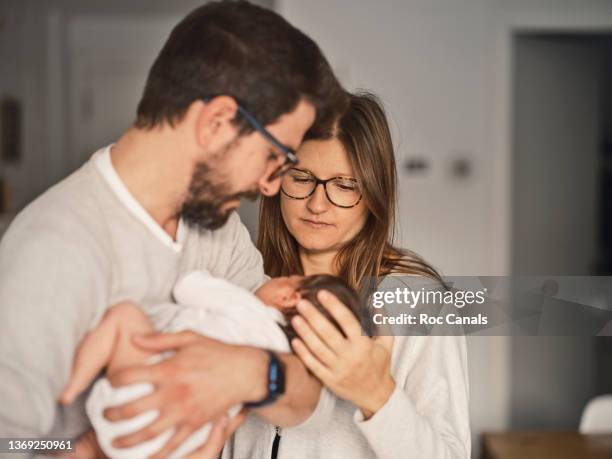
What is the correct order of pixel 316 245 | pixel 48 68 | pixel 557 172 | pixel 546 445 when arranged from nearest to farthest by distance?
pixel 316 245 → pixel 546 445 → pixel 557 172 → pixel 48 68

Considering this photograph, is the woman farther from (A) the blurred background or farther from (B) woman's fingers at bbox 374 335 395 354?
(A) the blurred background

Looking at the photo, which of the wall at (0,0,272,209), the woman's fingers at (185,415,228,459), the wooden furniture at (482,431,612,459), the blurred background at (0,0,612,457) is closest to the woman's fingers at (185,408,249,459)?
the woman's fingers at (185,415,228,459)

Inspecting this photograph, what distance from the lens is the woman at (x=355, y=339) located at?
68 cm

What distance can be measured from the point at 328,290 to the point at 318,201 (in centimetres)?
13

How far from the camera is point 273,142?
614 mm

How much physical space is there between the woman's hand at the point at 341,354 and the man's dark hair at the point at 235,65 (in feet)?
0.67

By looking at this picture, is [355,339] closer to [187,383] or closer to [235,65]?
[187,383]

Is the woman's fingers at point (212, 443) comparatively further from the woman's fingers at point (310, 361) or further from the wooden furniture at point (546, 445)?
the wooden furniture at point (546, 445)

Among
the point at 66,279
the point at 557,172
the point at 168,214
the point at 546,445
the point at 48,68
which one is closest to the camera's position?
the point at 66,279

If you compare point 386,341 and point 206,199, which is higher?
point 206,199

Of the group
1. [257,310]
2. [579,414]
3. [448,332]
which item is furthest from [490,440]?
[257,310]

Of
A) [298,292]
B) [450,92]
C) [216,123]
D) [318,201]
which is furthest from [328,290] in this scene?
[450,92]

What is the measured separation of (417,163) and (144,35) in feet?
4.53

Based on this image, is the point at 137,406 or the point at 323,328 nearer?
the point at 137,406
